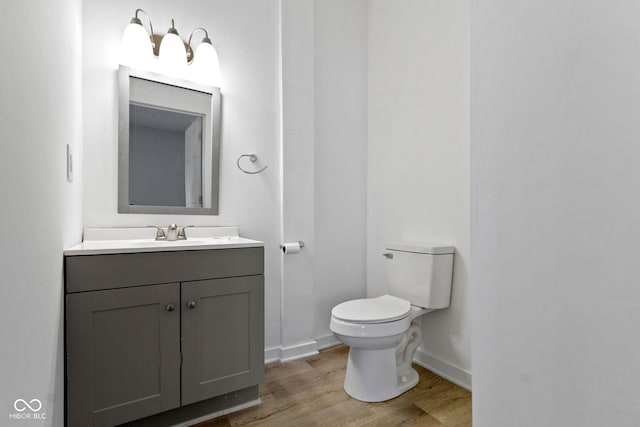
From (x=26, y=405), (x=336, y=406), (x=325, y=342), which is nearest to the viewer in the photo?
(x=26, y=405)

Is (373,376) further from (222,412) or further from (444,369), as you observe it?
(222,412)

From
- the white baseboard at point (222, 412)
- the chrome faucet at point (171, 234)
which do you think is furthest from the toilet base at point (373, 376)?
the chrome faucet at point (171, 234)

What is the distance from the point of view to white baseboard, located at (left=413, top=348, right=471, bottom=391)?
179 cm

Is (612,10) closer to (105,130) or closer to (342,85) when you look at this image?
(105,130)

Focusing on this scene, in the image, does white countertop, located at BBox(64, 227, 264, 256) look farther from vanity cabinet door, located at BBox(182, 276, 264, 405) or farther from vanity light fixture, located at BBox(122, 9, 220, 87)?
vanity light fixture, located at BBox(122, 9, 220, 87)

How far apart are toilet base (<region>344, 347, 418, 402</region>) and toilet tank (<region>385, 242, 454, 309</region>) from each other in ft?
1.17

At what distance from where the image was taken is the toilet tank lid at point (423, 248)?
6.02ft

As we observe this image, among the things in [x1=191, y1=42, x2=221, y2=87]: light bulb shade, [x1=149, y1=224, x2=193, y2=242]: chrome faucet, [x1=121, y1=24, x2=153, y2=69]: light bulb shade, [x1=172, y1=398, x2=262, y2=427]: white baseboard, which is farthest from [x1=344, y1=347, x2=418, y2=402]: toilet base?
[x1=121, y1=24, x2=153, y2=69]: light bulb shade

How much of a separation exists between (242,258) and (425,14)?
6.31 feet

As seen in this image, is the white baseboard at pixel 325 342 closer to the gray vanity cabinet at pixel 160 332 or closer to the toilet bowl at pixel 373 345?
the toilet bowl at pixel 373 345

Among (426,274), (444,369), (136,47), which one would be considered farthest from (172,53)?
(444,369)

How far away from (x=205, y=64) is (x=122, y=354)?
5.20 ft

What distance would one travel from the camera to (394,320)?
1.65 metres

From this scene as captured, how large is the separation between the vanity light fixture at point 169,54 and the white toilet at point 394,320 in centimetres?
160
